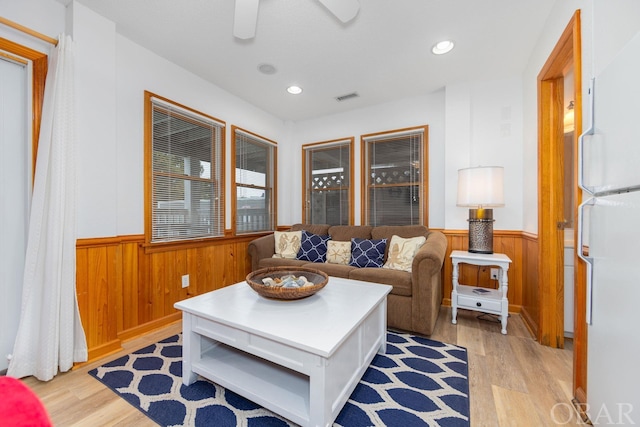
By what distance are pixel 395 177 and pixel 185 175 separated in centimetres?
251

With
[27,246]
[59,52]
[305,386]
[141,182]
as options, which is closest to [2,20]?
[59,52]

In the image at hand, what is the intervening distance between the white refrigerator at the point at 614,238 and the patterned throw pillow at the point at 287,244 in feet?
8.70

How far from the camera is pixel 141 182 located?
2.40m

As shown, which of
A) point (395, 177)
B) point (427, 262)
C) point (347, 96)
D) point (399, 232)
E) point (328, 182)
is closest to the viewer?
point (427, 262)

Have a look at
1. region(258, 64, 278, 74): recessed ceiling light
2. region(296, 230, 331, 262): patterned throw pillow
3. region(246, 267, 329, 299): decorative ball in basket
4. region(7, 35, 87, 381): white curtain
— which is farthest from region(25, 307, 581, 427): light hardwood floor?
region(258, 64, 278, 74): recessed ceiling light

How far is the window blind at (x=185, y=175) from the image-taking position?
8.33 ft

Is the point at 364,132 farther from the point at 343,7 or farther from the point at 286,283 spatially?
the point at 286,283

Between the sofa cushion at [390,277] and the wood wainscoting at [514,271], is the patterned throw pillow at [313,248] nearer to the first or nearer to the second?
the sofa cushion at [390,277]

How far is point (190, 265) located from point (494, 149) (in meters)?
3.47

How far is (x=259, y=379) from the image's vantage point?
58.4 inches

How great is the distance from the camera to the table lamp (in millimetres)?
2520

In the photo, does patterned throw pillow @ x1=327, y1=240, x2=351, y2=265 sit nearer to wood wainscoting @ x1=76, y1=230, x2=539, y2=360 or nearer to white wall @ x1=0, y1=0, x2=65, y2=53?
wood wainscoting @ x1=76, y1=230, x2=539, y2=360

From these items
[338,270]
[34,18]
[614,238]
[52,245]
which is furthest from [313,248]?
[34,18]

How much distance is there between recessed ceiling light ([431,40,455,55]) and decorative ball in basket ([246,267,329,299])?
2211 millimetres
